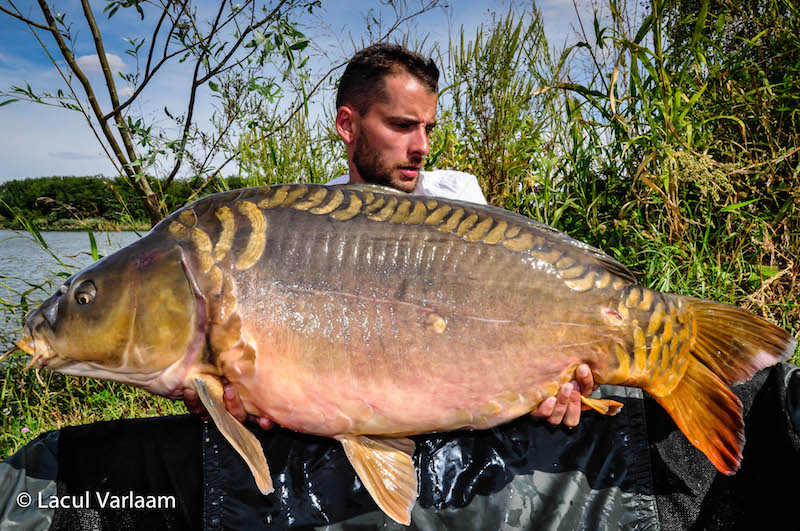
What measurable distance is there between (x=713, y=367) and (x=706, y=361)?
0.07 feet

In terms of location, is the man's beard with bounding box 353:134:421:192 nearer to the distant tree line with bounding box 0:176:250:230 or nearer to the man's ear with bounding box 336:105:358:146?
the man's ear with bounding box 336:105:358:146

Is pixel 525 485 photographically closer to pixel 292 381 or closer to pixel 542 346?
pixel 542 346

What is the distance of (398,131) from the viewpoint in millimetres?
2223

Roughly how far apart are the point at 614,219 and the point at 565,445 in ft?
3.92

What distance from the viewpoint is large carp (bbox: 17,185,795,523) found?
1179 millimetres

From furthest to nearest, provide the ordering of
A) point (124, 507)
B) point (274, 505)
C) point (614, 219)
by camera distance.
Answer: point (614, 219), point (124, 507), point (274, 505)

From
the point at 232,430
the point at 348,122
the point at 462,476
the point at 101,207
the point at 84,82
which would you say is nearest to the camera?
the point at 232,430

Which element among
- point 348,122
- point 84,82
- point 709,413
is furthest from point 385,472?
point 84,82

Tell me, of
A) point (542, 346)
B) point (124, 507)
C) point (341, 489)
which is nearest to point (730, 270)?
point (542, 346)

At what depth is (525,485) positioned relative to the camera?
1.62m

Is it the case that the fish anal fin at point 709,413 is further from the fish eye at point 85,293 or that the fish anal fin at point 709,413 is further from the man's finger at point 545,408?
the fish eye at point 85,293

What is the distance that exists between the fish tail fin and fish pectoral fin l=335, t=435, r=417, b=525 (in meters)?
0.58

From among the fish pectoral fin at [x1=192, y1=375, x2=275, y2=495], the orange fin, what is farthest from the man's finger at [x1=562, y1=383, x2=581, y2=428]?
the fish pectoral fin at [x1=192, y1=375, x2=275, y2=495]

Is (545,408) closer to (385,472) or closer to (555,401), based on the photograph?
(555,401)
